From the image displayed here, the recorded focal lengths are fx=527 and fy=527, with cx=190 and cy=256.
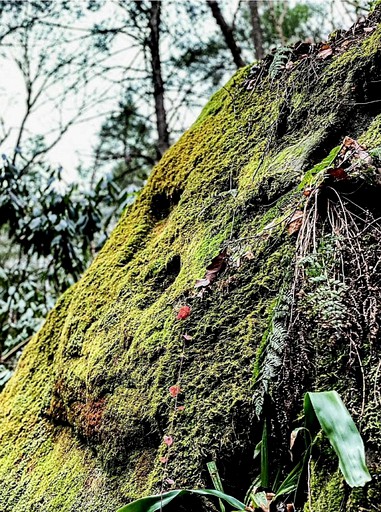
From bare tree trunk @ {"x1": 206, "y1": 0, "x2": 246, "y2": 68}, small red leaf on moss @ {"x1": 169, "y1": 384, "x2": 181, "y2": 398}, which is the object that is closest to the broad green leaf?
small red leaf on moss @ {"x1": 169, "y1": 384, "x2": 181, "y2": 398}

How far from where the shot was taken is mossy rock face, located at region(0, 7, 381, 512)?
1407 mm

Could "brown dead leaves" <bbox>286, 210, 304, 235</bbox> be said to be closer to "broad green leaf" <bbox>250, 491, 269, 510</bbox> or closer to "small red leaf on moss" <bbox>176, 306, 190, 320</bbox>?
"small red leaf on moss" <bbox>176, 306, 190, 320</bbox>

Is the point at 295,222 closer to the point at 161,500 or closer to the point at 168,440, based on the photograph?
the point at 168,440

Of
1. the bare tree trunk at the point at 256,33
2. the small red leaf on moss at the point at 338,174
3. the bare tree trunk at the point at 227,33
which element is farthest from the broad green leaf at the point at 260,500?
the bare tree trunk at the point at 256,33

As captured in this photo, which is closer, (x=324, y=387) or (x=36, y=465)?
(x=324, y=387)

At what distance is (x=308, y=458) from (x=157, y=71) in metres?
6.14

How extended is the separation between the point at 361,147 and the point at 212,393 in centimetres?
90

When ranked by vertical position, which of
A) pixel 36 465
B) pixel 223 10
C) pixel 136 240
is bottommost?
pixel 36 465

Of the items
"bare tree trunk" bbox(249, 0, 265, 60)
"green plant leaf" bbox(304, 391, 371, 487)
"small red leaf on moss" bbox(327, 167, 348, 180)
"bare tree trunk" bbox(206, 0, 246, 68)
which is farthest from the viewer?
"bare tree trunk" bbox(249, 0, 265, 60)

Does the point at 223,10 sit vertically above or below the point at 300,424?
above

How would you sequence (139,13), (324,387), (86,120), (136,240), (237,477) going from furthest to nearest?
(86,120) → (139,13) → (136,240) → (237,477) → (324,387)

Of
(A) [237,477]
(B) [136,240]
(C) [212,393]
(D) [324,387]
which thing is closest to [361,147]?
(D) [324,387]

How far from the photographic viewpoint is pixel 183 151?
105 inches

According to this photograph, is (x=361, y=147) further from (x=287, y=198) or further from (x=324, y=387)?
(x=324, y=387)
